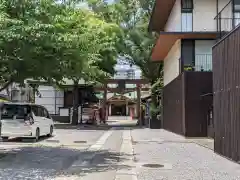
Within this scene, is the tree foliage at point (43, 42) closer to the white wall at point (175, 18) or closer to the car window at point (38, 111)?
the car window at point (38, 111)

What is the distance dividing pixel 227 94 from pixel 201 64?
34.6 feet

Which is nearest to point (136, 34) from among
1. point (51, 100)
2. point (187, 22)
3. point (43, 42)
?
point (51, 100)

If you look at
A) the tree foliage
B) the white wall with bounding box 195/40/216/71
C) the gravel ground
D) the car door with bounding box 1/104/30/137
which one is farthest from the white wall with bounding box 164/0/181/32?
the tree foliage

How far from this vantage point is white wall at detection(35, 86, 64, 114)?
147ft

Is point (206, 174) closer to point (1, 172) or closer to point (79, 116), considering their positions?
point (1, 172)

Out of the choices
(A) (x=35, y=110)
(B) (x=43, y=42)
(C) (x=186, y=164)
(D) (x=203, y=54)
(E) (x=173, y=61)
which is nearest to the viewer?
(B) (x=43, y=42)

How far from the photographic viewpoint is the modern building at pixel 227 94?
1192cm

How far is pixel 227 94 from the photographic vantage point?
1298cm

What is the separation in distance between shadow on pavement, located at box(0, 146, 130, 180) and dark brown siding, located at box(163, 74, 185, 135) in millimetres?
9092

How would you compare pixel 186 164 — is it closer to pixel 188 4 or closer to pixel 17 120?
pixel 17 120

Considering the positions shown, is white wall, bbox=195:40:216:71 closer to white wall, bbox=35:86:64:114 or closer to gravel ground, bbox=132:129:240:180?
gravel ground, bbox=132:129:240:180

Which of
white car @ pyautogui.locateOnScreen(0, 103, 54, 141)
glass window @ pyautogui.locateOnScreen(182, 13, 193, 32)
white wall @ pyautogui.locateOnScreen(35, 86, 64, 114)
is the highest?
glass window @ pyautogui.locateOnScreen(182, 13, 193, 32)

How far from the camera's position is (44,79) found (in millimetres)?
13148

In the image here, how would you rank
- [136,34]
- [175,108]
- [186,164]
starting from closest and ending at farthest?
[186,164]
[175,108]
[136,34]
